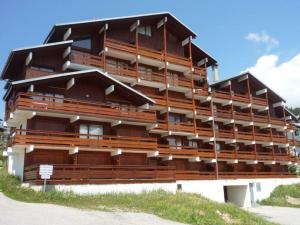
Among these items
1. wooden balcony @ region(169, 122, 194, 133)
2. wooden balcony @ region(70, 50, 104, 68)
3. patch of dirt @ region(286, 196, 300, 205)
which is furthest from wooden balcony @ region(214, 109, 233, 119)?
wooden balcony @ region(70, 50, 104, 68)

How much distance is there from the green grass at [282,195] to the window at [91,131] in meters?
22.1

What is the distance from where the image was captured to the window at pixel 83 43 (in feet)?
113

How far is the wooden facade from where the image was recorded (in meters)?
27.7

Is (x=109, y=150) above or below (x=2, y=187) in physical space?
above

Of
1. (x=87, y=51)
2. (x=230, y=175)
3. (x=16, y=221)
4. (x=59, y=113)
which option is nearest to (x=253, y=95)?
(x=230, y=175)

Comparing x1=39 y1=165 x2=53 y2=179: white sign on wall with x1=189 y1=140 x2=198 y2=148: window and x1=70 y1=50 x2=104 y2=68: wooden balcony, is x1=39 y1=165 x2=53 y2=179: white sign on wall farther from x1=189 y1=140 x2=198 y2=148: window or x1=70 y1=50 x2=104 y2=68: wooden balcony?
x1=189 y1=140 x2=198 y2=148: window

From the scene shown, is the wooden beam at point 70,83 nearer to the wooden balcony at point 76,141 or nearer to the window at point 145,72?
the wooden balcony at point 76,141

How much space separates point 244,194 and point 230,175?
294 cm

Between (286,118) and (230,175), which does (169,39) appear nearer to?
(230,175)

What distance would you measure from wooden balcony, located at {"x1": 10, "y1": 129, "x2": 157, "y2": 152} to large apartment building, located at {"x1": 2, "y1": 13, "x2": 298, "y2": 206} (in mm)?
75

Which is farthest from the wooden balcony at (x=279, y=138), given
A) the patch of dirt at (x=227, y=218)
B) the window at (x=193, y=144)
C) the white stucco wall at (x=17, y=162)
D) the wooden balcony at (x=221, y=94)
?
the white stucco wall at (x=17, y=162)

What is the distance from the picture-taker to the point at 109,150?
29984mm

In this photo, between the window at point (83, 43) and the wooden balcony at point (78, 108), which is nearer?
the wooden balcony at point (78, 108)

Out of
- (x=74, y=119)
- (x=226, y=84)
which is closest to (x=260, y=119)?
(x=226, y=84)
